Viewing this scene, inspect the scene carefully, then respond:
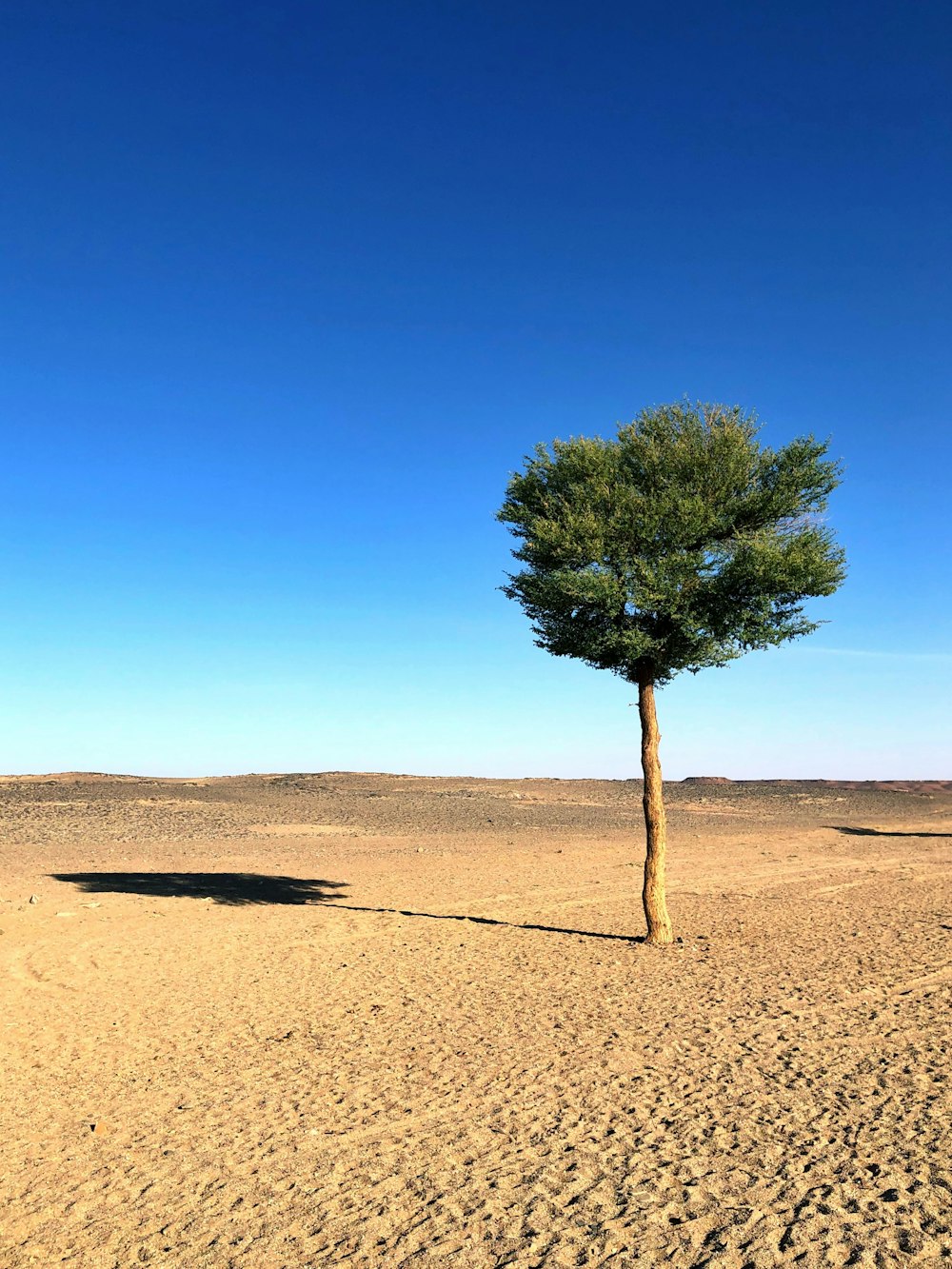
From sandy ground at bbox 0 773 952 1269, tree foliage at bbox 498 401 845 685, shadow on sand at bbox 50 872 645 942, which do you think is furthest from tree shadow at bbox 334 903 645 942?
tree foliage at bbox 498 401 845 685

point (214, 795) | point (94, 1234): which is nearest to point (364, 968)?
point (94, 1234)

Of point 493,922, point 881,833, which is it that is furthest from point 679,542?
point 881,833

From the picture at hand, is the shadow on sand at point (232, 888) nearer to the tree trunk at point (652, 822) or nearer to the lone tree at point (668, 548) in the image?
the tree trunk at point (652, 822)

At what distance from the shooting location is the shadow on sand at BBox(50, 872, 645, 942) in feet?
71.3

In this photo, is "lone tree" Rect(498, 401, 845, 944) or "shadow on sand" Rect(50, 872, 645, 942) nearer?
"lone tree" Rect(498, 401, 845, 944)

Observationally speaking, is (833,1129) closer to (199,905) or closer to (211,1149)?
(211,1149)

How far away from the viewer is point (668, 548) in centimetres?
1655

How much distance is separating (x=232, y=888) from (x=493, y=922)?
32.5ft

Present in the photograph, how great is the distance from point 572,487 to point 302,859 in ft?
75.3

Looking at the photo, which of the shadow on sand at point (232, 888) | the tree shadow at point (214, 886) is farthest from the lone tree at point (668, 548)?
the tree shadow at point (214, 886)

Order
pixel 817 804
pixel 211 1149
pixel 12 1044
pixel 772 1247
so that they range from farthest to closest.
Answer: pixel 817 804
pixel 12 1044
pixel 211 1149
pixel 772 1247

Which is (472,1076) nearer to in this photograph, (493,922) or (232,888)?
(493,922)

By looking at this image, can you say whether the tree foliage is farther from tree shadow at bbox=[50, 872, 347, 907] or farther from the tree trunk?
tree shadow at bbox=[50, 872, 347, 907]

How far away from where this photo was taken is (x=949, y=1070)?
31.8 ft
